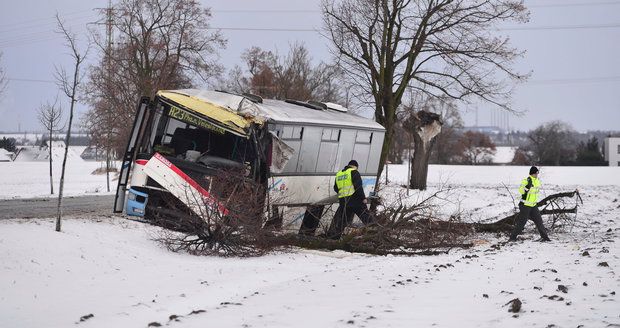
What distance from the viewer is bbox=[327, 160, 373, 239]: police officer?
49.8 feet

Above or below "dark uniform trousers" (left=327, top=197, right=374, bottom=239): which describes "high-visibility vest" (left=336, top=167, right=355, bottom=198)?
above

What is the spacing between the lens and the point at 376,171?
19.8m

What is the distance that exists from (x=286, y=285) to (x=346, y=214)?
538 cm

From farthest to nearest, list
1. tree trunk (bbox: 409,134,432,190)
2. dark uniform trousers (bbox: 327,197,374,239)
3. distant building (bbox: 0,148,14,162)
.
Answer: distant building (bbox: 0,148,14,162) → tree trunk (bbox: 409,134,432,190) → dark uniform trousers (bbox: 327,197,374,239)

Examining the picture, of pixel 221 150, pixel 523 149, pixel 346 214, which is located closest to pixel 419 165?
pixel 346 214

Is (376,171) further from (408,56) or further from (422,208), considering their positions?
(408,56)

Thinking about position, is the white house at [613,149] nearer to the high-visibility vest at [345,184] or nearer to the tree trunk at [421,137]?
the tree trunk at [421,137]

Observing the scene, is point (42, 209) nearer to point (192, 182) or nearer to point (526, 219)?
point (192, 182)

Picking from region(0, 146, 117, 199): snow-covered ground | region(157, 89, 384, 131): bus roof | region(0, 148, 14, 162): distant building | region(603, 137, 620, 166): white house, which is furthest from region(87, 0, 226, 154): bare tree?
region(603, 137, 620, 166): white house

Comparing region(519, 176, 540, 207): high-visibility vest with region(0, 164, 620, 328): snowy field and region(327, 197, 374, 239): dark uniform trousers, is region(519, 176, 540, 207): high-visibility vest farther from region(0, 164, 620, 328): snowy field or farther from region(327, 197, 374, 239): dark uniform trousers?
region(327, 197, 374, 239): dark uniform trousers

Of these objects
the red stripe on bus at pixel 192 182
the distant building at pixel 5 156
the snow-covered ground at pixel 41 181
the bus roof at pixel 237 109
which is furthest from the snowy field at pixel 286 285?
the distant building at pixel 5 156

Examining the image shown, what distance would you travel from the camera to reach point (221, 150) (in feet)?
49.9

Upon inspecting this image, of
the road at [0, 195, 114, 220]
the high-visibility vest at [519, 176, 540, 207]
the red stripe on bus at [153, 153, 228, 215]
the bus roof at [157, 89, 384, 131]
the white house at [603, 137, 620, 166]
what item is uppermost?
the white house at [603, 137, 620, 166]

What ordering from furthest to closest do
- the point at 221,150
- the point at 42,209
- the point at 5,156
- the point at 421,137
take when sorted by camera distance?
the point at 5,156
the point at 421,137
the point at 42,209
the point at 221,150
